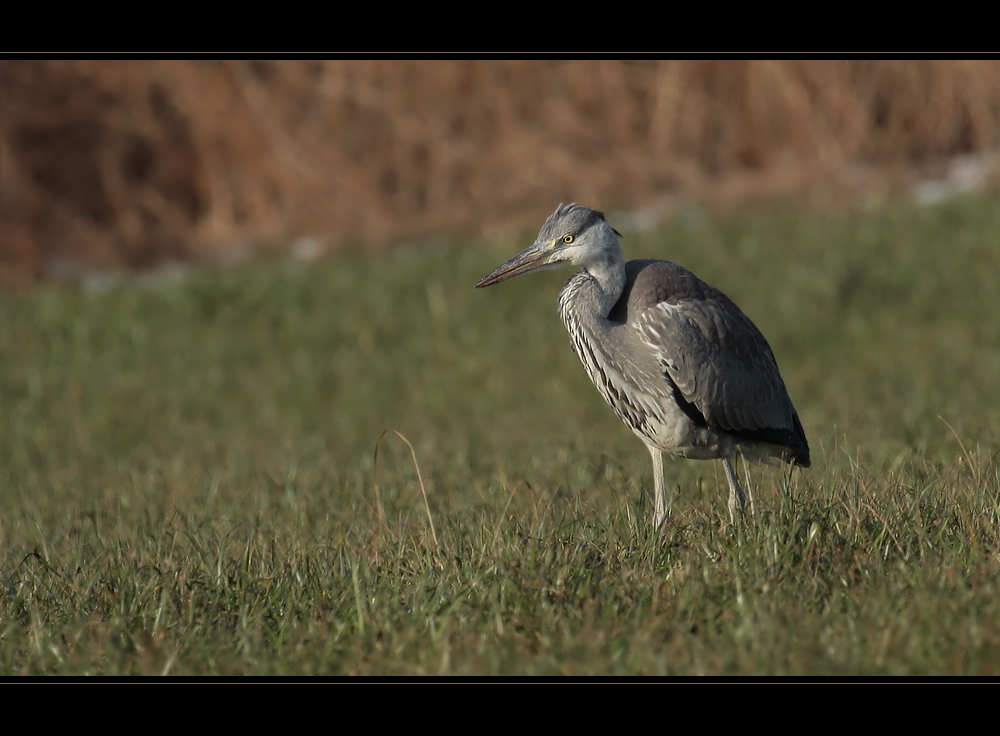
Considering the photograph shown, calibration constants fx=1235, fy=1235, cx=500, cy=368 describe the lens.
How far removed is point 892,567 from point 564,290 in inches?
82.9

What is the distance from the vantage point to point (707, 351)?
223 inches

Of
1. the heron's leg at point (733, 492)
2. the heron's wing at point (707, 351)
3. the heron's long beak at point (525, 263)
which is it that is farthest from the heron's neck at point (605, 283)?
the heron's leg at point (733, 492)

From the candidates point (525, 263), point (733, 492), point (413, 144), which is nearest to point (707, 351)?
point (733, 492)

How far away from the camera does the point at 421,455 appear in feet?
28.0

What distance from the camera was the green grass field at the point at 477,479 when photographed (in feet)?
13.4

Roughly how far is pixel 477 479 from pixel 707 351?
206 centimetres

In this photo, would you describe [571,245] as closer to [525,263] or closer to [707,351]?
[525,263]

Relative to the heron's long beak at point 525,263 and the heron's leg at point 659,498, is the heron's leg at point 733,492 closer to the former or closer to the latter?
the heron's leg at point 659,498

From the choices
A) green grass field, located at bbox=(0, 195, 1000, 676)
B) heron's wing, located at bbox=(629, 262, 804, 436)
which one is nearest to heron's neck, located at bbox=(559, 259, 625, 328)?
heron's wing, located at bbox=(629, 262, 804, 436)

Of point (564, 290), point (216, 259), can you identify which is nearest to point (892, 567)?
point (564, 290)

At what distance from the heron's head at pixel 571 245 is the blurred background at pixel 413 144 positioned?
10184 mm

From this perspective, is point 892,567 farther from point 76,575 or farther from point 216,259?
point 216,259

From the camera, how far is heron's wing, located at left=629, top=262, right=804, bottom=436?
5570 mm

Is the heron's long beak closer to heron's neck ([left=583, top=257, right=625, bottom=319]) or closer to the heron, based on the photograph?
the heron
